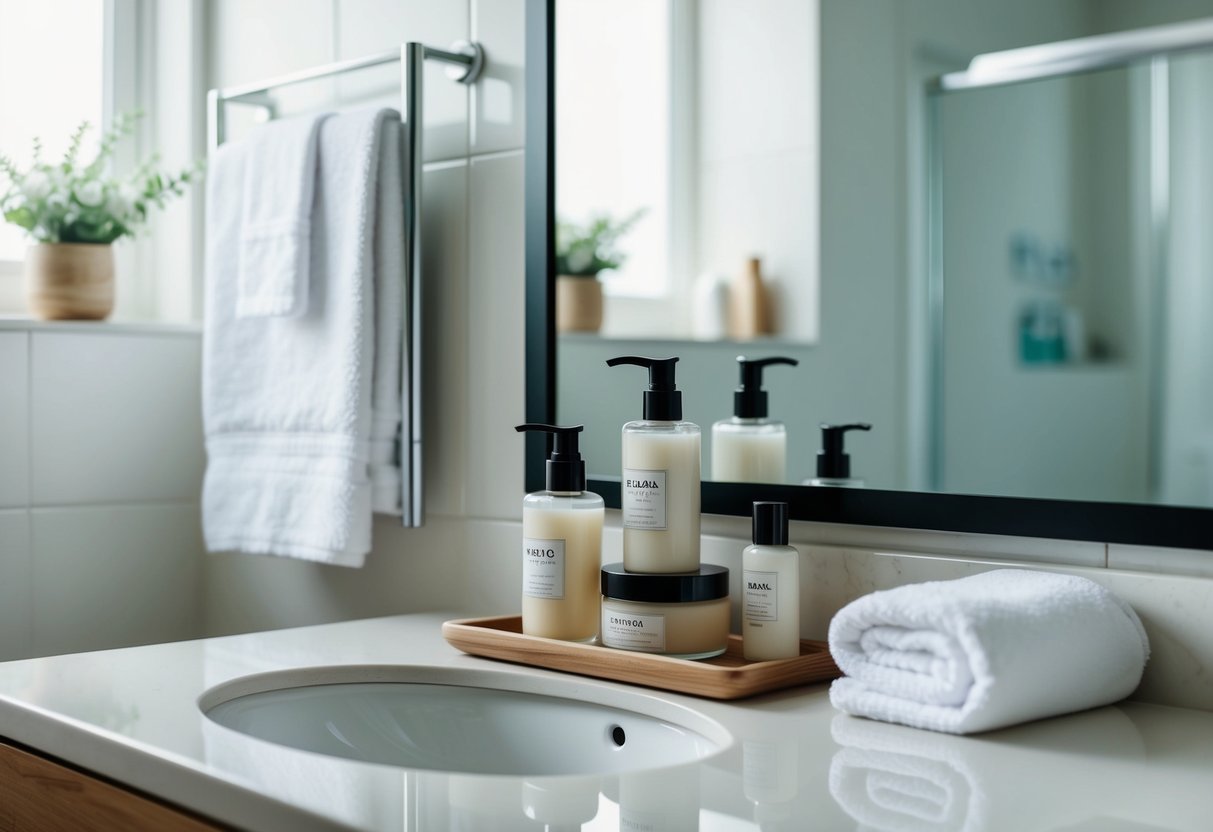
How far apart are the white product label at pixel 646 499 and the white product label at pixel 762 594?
0.28 ft

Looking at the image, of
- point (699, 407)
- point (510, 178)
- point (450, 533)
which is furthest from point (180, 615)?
point (699, 407)

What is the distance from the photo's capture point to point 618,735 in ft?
3.14

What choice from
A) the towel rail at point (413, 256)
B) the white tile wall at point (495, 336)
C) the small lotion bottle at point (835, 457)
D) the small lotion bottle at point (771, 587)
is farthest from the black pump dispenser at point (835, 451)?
the towel rail at point (413, 256)

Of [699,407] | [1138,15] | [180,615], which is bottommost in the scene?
[180,615]

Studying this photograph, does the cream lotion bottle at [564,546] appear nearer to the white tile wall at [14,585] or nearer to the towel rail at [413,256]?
the towel rail at [413,256]

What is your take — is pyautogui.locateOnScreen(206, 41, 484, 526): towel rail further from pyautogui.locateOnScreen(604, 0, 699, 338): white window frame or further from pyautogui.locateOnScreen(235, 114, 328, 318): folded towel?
pyautogui.locateOnScreen(604, 0, 699, 338): white window frame

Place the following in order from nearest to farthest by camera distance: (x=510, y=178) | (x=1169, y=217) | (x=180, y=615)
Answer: (x=1169, y=217), (x=510, y=178), (x=180, y=615)

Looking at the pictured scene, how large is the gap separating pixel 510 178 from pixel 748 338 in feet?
1.23

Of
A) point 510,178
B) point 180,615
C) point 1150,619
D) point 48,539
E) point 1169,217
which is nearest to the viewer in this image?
point 1150,619

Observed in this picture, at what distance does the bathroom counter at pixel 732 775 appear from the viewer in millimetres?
667

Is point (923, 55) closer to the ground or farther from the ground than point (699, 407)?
farther from the ground

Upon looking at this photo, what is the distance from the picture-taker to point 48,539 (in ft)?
5.02

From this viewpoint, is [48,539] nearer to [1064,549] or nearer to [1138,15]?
[1064,549]

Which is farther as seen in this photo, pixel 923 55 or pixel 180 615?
pixel 180 615
